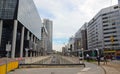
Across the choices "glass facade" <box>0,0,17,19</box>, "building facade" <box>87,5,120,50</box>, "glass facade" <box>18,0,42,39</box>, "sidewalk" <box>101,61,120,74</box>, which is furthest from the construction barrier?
"building facade" <box>87,5,120,50</box>

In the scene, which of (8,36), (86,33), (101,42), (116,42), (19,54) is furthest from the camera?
(86,33)

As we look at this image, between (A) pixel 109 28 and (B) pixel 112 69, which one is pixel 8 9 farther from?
(A) pixel 109 28

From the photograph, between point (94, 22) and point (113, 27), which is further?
point (94, 22)

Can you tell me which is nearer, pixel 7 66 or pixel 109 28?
pixel 7 66

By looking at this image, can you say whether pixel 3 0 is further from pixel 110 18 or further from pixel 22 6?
pixel 110 18

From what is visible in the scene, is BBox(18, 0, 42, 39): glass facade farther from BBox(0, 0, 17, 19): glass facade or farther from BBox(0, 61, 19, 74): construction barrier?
BBox(0, 61, 19, 74): construction barrier

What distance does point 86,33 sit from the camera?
7579 inches

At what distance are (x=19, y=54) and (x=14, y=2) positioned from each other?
Result: 2078 cm

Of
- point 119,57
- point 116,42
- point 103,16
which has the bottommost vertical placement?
Result: point 119,57

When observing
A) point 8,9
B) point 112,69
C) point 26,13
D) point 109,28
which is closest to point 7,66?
point 112,69

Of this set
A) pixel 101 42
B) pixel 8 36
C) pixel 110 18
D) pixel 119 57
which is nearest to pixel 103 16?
pixel 110 18

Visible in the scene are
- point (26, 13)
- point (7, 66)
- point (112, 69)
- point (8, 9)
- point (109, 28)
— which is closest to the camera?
point (7, 66)

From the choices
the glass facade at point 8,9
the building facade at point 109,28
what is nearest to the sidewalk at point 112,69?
the glass facade at point 8,9

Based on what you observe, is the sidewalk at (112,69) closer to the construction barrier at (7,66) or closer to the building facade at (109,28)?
the construction barrier at (7,66)
